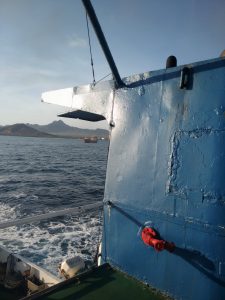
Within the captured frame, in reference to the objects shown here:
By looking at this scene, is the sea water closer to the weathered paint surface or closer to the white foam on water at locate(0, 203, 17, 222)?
the white foam on water at locate(0, 203, 17, 222)

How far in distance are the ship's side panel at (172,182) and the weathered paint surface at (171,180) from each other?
1cm

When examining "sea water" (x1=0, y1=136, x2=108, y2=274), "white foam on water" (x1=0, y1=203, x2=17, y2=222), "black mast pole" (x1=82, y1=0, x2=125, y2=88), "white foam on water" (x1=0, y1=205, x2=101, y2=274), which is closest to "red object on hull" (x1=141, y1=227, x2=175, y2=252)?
"black mast pole" (x1=82, y1=0, x2=125, y2=88)

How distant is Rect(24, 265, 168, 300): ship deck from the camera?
410 cm

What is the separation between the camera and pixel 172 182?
4266mm

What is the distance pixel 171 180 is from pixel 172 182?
4 cm

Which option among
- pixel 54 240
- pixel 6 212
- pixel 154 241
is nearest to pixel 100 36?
pixel 154 241

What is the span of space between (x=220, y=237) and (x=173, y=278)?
110 centimetres

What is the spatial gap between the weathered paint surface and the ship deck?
202mm

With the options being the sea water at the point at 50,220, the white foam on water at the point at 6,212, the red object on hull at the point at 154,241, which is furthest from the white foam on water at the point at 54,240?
the red object on hull at the point at 154,241

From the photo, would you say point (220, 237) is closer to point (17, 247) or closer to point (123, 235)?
point (123, 235)

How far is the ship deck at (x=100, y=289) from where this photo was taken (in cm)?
410

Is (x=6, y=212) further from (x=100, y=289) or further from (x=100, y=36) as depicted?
(x=100, y=36)

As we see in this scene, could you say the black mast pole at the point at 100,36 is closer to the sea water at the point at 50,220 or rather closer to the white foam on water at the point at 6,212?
the sea water at the point at 50,220

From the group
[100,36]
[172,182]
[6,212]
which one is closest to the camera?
[172,182]
